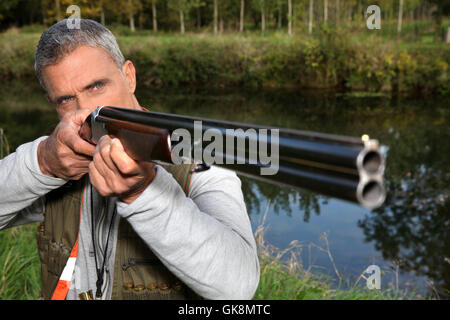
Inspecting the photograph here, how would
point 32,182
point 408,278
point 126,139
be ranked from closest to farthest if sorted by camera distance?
point 126,139 < point 32,182 < point 408,278

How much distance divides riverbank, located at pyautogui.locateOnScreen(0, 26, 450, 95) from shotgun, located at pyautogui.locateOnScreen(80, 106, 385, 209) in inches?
745

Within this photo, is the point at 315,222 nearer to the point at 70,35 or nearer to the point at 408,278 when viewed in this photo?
the point at 408,278

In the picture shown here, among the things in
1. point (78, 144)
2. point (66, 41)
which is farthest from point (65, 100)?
point (78, 144)

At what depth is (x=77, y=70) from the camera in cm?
199

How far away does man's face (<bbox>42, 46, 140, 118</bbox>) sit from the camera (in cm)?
199

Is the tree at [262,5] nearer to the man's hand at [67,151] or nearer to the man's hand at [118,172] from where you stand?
the man's hand at [67,151]

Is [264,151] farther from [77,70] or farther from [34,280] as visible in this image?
[34,280]

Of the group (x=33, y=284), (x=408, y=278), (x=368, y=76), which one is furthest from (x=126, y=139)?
(x=368, y=76)

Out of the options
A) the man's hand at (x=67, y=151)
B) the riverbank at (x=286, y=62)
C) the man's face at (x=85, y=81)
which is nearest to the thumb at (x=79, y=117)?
the man's hand at (x=67, y=151)

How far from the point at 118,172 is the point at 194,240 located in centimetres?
36

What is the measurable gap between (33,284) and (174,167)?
281 cm

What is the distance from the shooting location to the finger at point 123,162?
1.31 metres

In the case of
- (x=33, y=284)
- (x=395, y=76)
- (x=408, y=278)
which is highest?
(x=395, y=76)

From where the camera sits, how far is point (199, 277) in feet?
4.89
